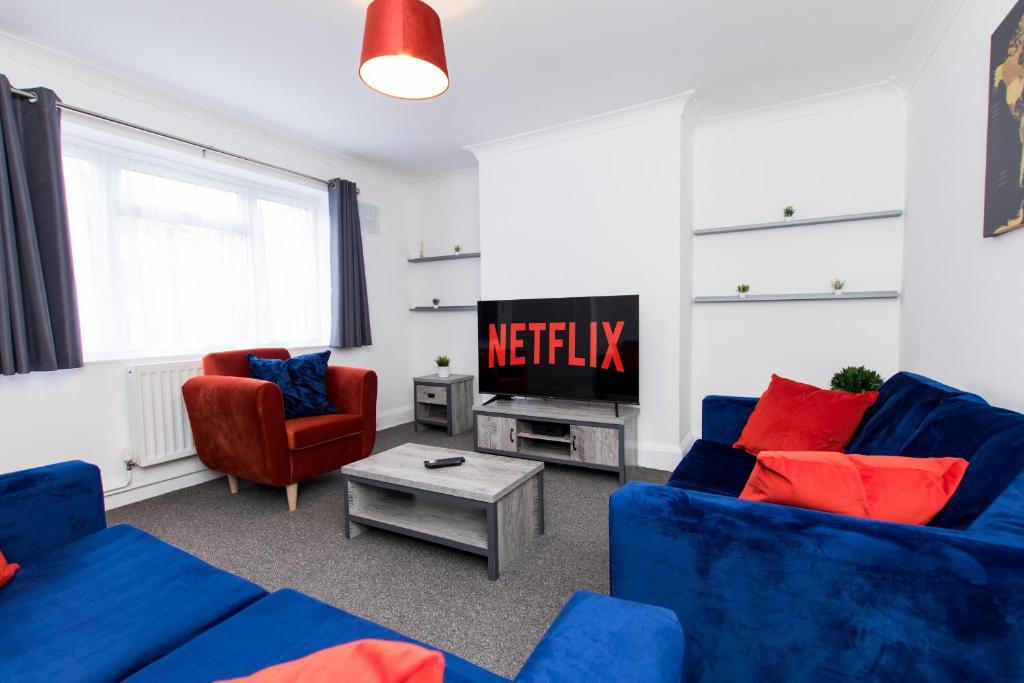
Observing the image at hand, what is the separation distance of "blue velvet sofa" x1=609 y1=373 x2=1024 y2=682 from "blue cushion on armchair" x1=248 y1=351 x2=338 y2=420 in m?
2.42

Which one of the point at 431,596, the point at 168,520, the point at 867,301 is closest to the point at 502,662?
the point at 431,596

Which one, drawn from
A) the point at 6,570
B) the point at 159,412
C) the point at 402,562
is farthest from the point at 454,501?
the point at 159,412

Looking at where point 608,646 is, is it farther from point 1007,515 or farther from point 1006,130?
point 1006,130

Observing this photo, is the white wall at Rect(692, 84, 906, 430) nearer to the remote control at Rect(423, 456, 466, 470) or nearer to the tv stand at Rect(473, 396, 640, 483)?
the tv stand at Rect(473, 396, 640, 483)

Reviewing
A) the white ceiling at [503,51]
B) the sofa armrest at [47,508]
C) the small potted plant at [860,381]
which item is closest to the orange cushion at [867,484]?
the small potted plant at [860,381]

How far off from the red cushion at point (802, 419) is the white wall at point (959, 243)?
1.40 ft

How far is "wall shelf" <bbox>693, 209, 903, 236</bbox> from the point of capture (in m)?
2.95

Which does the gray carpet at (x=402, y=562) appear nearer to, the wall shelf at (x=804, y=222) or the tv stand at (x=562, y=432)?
the tv stand at (x=562, y=432)

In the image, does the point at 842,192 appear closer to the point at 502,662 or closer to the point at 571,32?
the point at 571,32

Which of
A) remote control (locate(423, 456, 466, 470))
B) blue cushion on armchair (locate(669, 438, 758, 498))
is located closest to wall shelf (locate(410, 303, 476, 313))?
remote control (locate(423, 456, 466, 470))

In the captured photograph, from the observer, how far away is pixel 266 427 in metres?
2.46

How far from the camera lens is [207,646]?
2.93 ft

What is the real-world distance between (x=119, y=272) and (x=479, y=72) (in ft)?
8.30

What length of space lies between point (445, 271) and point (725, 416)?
313 centimetres
